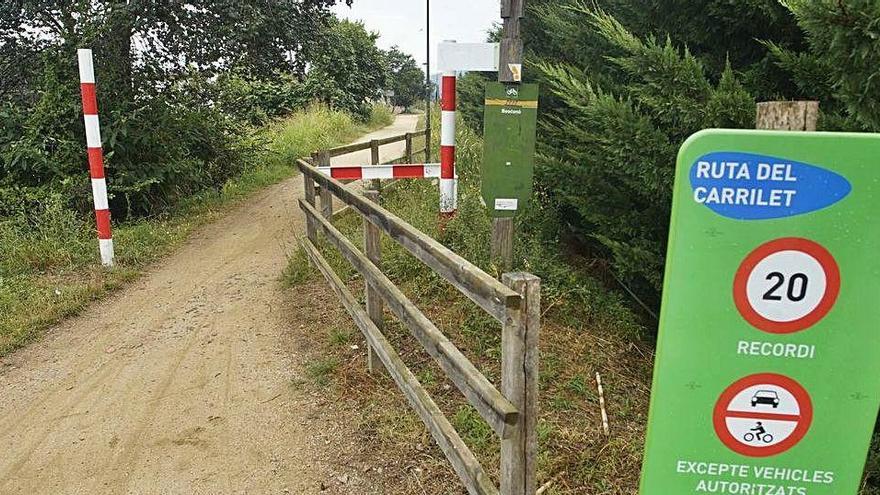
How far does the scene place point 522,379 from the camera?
2172 millimetres

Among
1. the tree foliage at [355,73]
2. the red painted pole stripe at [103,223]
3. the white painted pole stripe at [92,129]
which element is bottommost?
the red painted pole stripe at [103,223]

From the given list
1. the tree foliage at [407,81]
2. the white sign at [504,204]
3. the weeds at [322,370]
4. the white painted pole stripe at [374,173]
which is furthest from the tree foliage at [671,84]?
the tree foliage at [407,81]

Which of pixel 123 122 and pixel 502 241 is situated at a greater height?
pixel 123 122

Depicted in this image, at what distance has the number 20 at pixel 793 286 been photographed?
1627mm

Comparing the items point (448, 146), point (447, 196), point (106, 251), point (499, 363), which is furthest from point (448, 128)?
point (106, 251)

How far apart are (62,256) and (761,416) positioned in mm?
6556

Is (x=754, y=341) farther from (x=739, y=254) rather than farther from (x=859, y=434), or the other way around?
(x=859, y=434)

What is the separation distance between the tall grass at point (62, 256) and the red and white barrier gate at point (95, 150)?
0.82ft

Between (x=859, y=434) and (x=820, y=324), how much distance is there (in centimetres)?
34

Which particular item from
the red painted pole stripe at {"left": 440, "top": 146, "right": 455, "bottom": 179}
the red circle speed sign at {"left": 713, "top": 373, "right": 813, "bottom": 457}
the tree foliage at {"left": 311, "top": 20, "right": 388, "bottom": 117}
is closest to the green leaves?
the red painted pole stripe at {"left": 440, "top": 146, "right": 455, "bottom": 179}

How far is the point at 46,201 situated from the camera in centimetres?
703

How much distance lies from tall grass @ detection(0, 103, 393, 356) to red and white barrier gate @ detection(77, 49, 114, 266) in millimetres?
250

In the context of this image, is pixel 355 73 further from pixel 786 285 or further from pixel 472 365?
pixel 786 285

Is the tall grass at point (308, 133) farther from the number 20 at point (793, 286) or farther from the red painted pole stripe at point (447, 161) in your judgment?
the number 20 at point (793, 286)
